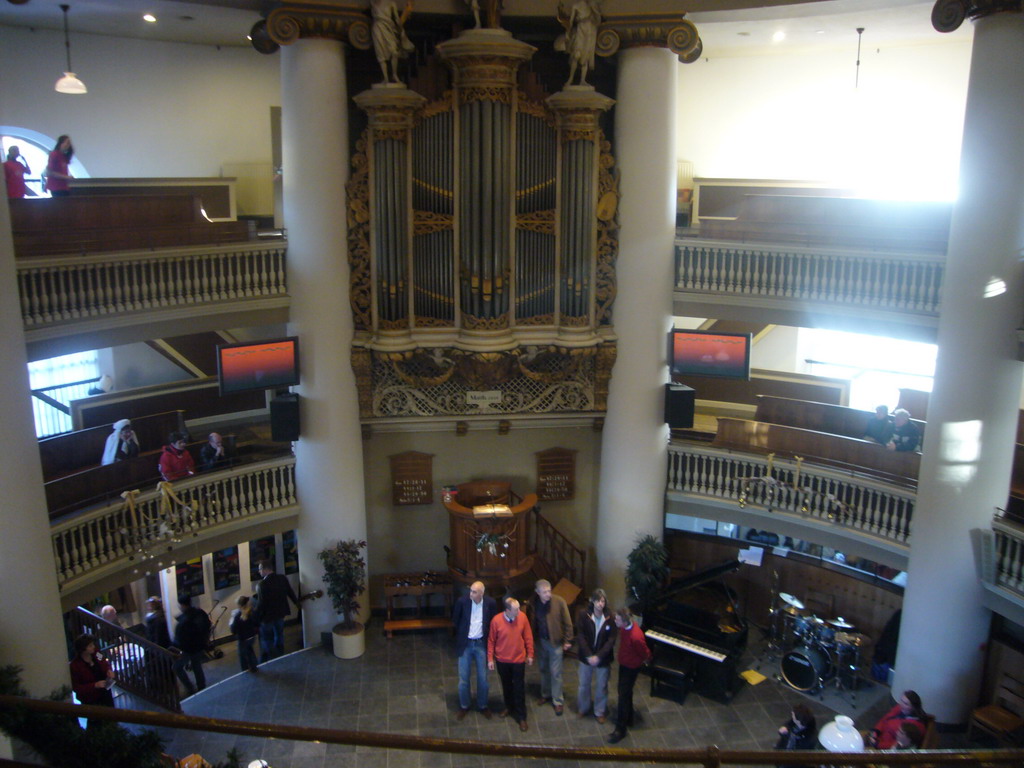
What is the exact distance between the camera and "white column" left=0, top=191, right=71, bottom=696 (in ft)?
27.2

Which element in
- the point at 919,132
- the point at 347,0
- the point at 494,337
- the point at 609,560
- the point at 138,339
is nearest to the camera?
the point at 138,339

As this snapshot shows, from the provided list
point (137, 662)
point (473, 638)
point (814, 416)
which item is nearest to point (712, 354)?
point (814, 416)

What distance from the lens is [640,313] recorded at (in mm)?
12781

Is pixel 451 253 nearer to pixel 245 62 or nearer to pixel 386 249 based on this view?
pixel 386 249

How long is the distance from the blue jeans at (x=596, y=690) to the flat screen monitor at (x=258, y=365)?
5539 millimetres

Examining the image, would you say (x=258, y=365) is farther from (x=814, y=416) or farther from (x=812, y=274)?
(x=814, y=416)

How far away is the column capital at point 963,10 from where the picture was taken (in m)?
9.37

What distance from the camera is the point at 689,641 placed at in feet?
37.2

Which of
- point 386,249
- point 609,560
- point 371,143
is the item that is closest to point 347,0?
point 371,143

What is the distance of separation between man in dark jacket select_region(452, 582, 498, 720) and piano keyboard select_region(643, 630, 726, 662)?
2189 mm

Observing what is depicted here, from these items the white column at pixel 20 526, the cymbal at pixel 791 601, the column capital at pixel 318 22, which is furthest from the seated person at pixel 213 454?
the cymbal at pixel 791 601

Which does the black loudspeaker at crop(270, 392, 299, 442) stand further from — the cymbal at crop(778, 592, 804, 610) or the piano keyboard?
the cymbal at crop(778, 592, 804, 610)

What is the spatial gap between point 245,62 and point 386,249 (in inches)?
228

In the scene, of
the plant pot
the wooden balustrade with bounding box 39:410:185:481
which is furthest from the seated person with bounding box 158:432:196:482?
the plant pot
